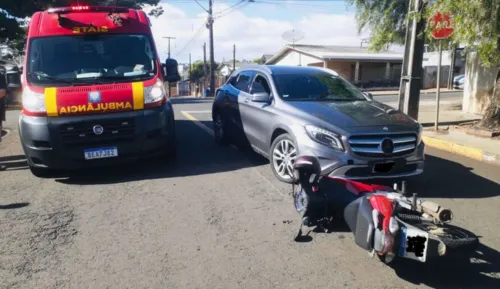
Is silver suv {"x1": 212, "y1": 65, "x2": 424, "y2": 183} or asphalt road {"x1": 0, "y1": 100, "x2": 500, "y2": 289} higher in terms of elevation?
silver suv {"x1": 212, "y1": 65, "x2": 424, "y2": 183}

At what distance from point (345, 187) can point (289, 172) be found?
63.2 inches

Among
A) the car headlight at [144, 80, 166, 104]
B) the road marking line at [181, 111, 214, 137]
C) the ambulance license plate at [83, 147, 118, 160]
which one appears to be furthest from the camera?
the road marking line at [181, 111, 214, 137]

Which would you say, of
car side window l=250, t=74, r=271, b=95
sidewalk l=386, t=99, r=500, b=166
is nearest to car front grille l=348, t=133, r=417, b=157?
car side window l=250, t=74, r=271, b=95

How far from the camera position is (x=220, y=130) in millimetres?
8344

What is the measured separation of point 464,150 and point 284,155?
4132mm

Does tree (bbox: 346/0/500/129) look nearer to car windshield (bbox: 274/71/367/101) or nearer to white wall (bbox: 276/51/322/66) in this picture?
car windshield (bbox: 274/71/367/101)

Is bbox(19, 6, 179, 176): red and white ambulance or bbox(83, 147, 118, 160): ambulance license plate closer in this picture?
bbox(19, 6, 179, 176): red and white ambulance

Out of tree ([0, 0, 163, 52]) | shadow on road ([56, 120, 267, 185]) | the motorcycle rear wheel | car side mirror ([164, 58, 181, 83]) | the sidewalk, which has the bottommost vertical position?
shadow on road ([56, 120, 267, 185])

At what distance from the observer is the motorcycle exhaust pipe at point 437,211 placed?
3.32m

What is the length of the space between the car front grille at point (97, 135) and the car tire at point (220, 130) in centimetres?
252

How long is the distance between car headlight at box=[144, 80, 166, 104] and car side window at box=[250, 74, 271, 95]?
5.02 ft

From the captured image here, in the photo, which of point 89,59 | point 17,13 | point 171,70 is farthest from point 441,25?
point 17,13

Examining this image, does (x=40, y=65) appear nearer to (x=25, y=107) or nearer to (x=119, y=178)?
(x=25, y=107)

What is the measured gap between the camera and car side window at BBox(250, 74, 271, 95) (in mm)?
6613
